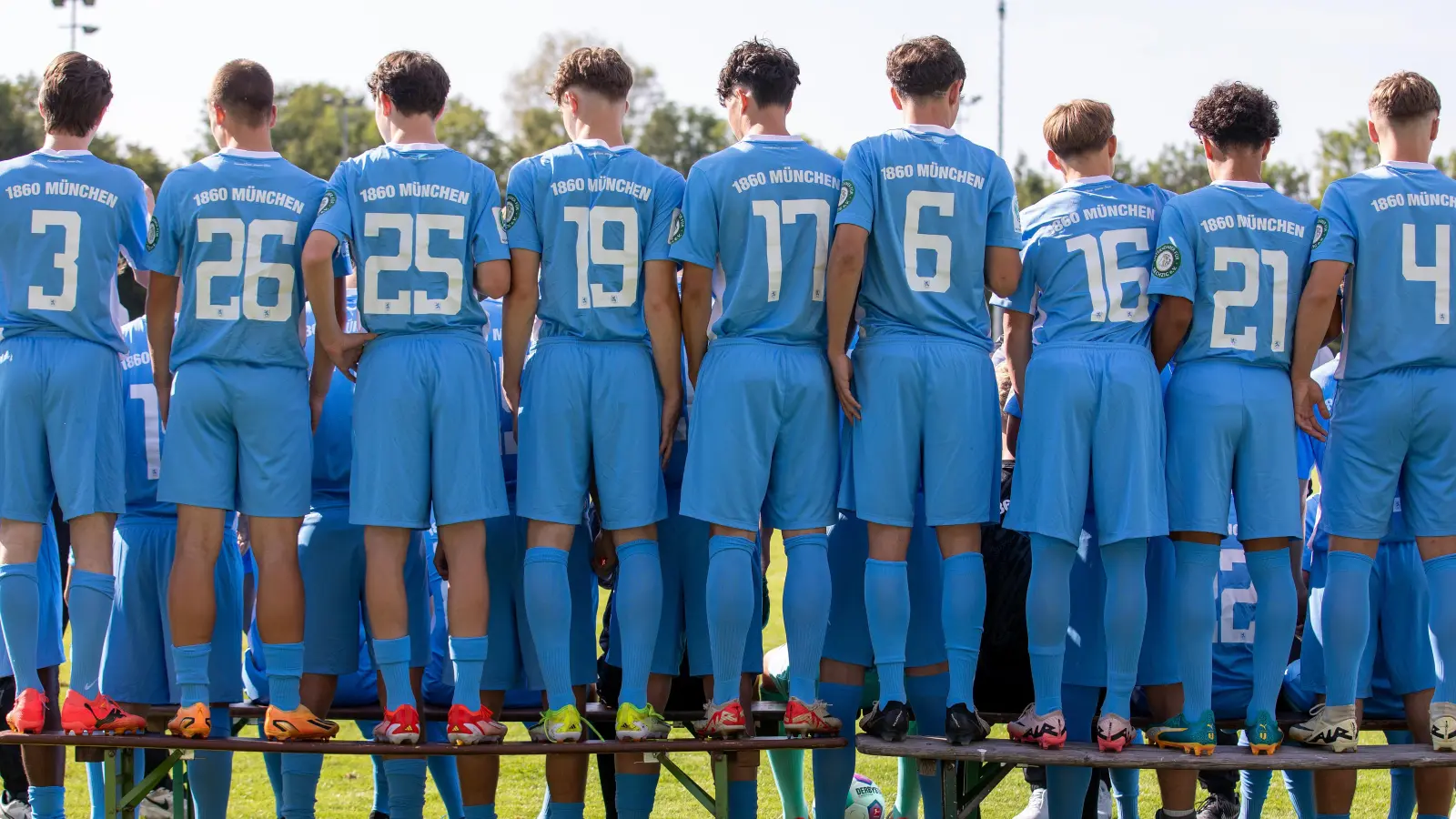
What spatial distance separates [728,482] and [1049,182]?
233 ft

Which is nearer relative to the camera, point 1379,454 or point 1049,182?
point 1379,454

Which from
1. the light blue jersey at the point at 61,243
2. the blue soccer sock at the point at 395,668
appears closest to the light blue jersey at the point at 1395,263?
the blue soccer sock at the point at 395,668

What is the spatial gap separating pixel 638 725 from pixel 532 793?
346cm

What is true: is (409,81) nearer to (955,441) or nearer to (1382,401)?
(955,441)

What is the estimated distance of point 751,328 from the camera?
257 inches

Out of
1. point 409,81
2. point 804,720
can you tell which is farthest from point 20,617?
point 804,720

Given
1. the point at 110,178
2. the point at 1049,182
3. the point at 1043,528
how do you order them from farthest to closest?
the point at 1049,182 < the point at 110,178 < the point at 1043,528

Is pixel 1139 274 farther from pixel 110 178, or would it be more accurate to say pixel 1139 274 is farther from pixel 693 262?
pixel 110 178

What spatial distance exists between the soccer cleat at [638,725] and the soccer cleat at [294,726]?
86cm

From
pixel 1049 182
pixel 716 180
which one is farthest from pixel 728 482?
pixel 1049 182

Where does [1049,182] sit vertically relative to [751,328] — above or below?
above

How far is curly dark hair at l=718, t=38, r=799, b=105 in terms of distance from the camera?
257 inches

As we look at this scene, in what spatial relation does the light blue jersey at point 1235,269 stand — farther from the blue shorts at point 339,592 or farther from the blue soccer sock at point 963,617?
the blue shorts at point 339,592

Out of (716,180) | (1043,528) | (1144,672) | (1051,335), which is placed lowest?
(1144,672)
